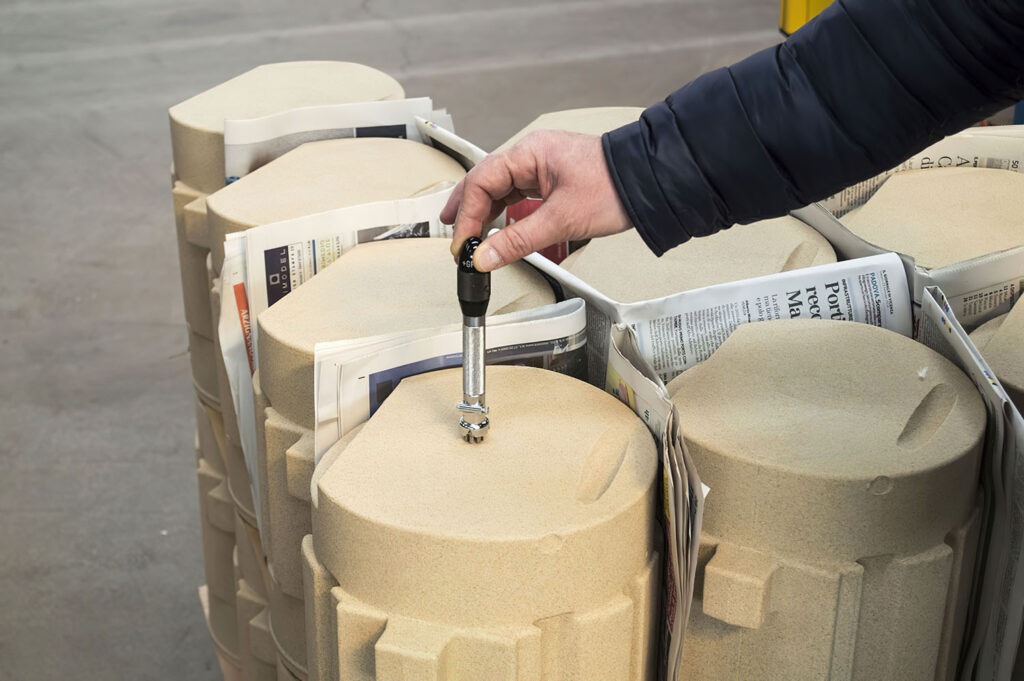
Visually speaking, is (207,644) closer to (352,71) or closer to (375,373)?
(352,71)

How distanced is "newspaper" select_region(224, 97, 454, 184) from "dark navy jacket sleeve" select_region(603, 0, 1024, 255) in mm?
680

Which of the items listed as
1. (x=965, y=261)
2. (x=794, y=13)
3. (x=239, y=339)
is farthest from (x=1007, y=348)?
(x=794, y=13)

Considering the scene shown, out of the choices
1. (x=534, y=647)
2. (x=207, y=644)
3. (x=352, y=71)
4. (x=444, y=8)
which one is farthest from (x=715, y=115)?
(x=444, y=8)

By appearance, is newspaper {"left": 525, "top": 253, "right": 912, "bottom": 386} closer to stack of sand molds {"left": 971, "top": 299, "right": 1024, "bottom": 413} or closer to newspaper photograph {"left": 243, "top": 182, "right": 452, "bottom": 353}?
stack of sand molds {"left": 971, "top": 299, "right": 1024, "bottom": 413}

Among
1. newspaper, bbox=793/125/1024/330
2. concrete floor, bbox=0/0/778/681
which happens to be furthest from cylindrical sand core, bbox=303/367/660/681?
concrete floor, bbox=0/0/778/681

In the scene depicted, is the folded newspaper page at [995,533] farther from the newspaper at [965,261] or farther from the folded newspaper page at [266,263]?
the folded newspaper page at [266,263]

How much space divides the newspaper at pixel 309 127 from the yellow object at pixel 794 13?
3364 mm

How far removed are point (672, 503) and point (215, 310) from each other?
0.72 metres

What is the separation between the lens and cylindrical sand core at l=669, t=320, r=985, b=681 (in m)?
0.85

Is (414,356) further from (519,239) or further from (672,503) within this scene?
(672,503)

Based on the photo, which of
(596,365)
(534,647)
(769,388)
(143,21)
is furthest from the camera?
(143,21)

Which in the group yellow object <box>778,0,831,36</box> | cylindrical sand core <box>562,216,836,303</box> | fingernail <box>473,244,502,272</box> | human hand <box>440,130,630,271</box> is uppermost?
human hand <box>440,130,630,271</box>

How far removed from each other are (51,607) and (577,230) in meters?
1.80

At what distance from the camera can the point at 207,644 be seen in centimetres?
222
